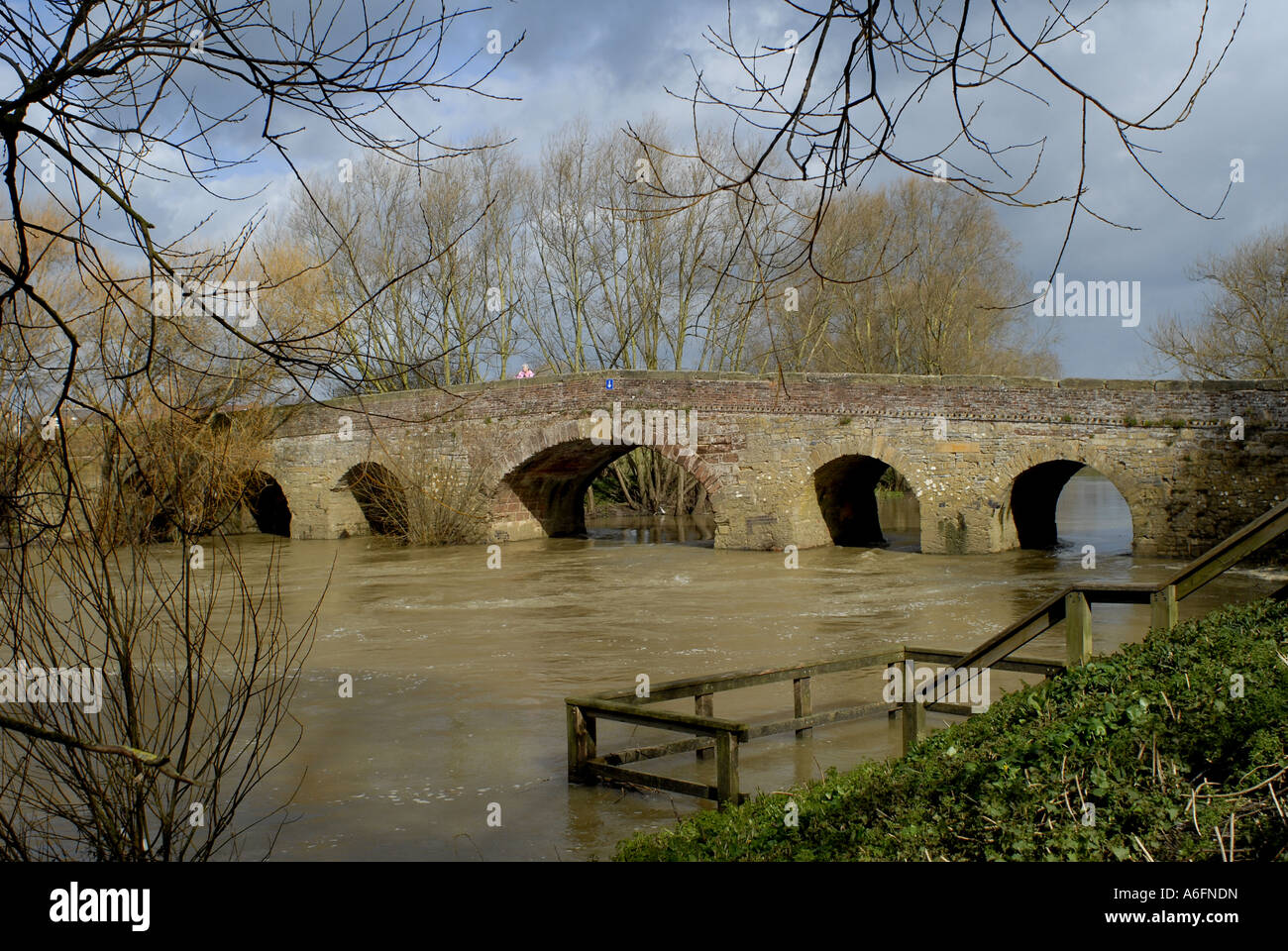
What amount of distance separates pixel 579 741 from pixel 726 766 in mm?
1268

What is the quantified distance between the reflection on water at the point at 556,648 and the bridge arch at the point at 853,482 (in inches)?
36.0

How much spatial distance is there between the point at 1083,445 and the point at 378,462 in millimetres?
14080

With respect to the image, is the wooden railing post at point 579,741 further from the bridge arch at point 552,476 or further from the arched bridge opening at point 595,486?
the arched bridge opening at point 595,486

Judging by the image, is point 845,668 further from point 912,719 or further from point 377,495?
point 377,495

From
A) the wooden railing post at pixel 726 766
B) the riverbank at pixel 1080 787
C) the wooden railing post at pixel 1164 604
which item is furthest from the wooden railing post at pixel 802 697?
the wooden railing post at pixel 1164 604

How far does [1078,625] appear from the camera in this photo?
5.53 meters

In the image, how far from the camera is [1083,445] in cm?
1794

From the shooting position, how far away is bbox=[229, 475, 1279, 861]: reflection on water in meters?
6.63

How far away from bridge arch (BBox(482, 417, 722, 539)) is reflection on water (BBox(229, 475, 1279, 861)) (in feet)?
2.84

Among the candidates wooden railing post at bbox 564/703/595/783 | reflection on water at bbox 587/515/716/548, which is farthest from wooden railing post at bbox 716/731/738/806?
reflection on water at bbox 587/515/716/548

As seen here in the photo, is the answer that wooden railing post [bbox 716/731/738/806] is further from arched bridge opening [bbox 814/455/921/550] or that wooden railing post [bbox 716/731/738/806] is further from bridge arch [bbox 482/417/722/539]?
bridge arch [bbox 482/417/722/539]
